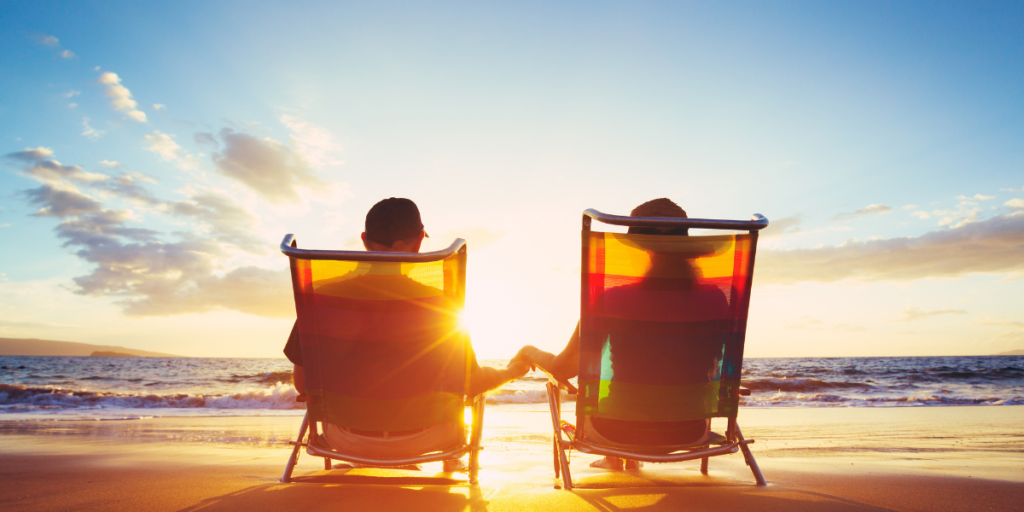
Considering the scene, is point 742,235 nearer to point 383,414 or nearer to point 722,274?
point 722,274

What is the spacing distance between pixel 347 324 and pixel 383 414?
0.51 metres

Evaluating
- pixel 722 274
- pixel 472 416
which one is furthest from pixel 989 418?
pixel 472 416

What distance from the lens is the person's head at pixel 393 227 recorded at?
2.60m

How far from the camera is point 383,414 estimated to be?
253 cm

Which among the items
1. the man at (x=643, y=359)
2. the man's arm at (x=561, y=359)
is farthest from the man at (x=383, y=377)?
the man at (x=643, y=359)

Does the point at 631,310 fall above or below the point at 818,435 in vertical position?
above

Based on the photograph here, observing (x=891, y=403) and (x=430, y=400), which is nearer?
(x=430, y=400)

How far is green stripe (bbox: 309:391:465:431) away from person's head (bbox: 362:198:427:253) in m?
0.80

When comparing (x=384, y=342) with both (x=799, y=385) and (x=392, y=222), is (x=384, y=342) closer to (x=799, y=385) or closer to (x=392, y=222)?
(x=392, y=222)

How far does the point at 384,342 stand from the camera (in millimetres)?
2508

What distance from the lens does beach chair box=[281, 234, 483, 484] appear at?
2.47m

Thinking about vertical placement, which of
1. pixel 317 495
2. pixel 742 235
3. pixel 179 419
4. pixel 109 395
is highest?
pixel 742 235

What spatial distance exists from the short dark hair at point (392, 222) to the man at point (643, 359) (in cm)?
112

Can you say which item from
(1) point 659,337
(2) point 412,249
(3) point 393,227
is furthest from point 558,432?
(3) point 393,227
